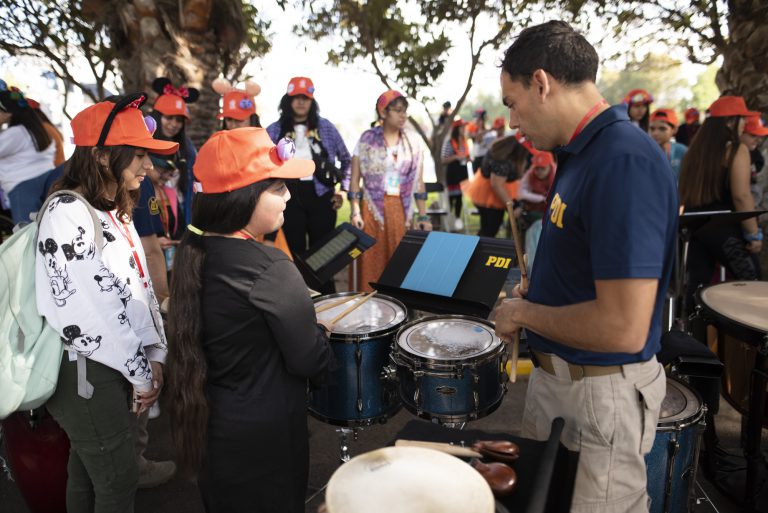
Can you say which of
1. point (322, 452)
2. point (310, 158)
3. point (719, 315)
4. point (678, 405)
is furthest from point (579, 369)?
point (310, 158)

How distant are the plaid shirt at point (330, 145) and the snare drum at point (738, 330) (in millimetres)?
3442

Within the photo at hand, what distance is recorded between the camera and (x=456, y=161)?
10992 mm

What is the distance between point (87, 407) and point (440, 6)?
26.5 ft

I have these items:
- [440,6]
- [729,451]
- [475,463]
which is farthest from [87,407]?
[440,6]

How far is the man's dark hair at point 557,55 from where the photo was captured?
1477mm

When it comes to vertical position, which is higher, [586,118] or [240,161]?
[586,118]

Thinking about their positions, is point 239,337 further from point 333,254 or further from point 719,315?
point 719,315

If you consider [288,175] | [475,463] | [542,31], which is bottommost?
[475,463]

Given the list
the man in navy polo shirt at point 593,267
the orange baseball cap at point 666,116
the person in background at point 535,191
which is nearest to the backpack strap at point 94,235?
the man in navy polo shirt at point 593,267

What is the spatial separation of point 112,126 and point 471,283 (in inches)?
71.4

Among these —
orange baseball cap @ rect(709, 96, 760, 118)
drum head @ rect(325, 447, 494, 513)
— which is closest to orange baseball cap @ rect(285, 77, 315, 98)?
orange baseball cap @ rect(709, 96, 760, 118)

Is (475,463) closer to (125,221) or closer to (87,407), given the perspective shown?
(87,407)

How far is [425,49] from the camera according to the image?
8758 mm

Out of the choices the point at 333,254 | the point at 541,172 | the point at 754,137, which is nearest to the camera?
the point at 333,254
